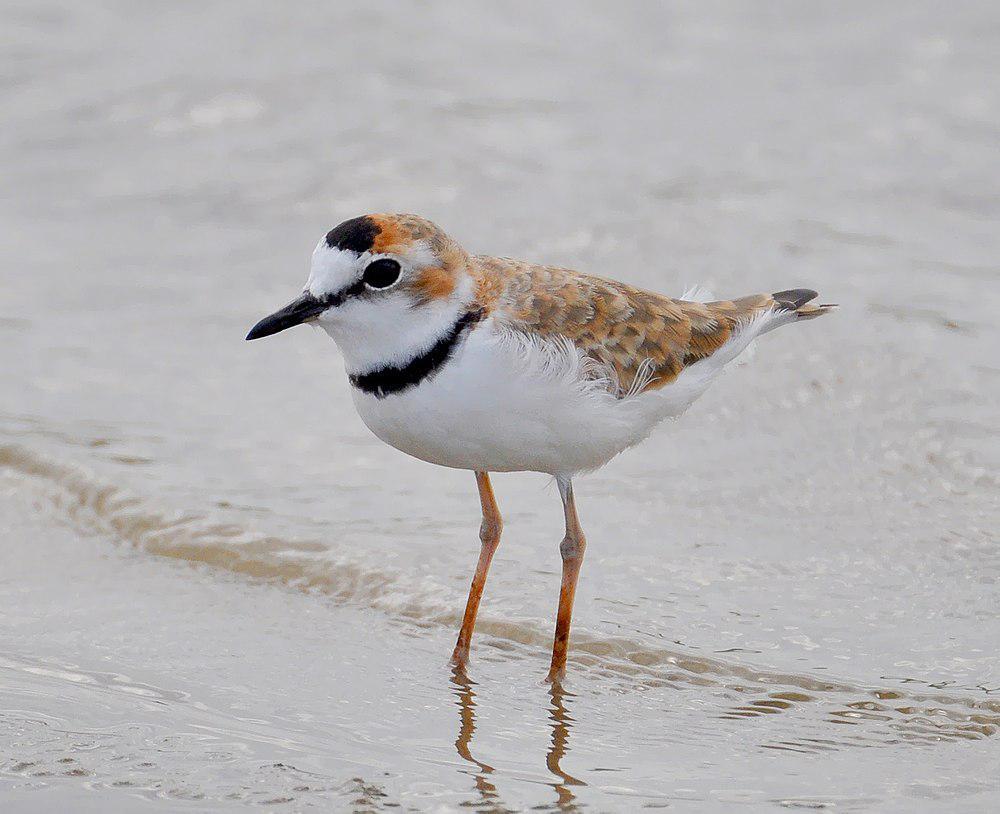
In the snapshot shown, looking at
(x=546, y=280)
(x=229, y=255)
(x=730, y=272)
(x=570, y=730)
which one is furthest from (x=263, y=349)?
(x=570, y=730)

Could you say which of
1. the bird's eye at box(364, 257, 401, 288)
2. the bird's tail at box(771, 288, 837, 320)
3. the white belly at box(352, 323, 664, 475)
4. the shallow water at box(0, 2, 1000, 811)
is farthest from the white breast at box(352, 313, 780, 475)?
the bird's tail at box(771, 288, 837, 320)

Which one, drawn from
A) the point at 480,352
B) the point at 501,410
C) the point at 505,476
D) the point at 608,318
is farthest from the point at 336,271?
the point at 505,476

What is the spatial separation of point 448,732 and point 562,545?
116 centimetres

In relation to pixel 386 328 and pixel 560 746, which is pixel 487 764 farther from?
pixel 386 328

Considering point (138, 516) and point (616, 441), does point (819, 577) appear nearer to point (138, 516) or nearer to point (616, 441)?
point (616, 441)

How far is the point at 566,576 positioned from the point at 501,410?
1.18m

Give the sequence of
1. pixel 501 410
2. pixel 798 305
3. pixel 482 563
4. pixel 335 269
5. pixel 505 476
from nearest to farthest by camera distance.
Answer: pixel 335 269 → pixel 501 410 → pixel 482 563 → pixel 798 305 → pixel 505 476

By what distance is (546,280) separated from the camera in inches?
234

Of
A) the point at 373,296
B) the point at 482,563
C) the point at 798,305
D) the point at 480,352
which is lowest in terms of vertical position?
the point at 482,563

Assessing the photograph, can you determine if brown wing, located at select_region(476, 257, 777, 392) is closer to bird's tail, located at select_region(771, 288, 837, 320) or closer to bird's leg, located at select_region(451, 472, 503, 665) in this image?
bird's tail, located at select_region(771, 288, 837, 320)

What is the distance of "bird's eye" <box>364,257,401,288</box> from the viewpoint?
5.28 meters

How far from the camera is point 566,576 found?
6246 millimetres

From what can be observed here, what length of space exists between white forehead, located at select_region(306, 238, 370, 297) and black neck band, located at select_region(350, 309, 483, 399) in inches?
13.3

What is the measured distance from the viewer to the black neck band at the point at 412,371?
5.26 metres
